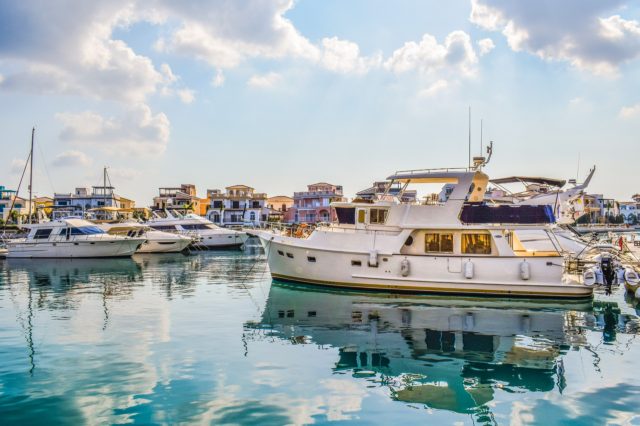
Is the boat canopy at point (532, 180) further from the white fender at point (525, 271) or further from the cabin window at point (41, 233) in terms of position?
the cabin window at point (41, 233)

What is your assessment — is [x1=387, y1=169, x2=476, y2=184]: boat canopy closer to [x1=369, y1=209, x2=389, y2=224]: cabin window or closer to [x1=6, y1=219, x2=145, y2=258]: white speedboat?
[x1=369, y1=209, x2=389, y2=224]: cabin window

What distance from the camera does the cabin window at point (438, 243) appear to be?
18797 millimetres

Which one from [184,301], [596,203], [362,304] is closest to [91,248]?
[184,301]

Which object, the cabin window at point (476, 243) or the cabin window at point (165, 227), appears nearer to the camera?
the cabin window at point (476, 243)

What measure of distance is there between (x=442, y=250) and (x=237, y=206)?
237 feet

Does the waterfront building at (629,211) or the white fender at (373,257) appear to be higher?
the waterfront building at (629,211)

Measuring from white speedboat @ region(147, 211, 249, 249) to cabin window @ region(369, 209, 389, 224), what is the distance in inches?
1183

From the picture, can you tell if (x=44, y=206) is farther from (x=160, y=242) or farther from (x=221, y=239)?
(x=160, y=242)

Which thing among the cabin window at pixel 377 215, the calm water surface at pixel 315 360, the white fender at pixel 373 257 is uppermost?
the cabin window at pixel 377 215

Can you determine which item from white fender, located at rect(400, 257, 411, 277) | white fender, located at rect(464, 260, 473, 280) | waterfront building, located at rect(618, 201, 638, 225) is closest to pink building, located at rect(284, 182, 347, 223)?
white fender, located at rect(400, 257, 411, 277)

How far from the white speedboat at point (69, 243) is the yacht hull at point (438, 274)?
67.4 ft

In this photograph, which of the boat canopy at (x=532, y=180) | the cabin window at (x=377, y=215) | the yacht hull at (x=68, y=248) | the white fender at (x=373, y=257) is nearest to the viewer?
the white fender at (x=373, y=257)

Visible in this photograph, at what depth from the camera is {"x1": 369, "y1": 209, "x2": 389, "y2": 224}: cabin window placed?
20.0 metres

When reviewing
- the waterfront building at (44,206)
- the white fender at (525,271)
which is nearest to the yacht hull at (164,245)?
the waterfront building at (44,206)
